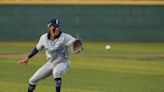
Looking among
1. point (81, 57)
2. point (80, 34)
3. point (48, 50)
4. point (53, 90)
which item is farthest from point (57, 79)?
Answer: point (80, 34)

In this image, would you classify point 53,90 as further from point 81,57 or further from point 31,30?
point 31,30

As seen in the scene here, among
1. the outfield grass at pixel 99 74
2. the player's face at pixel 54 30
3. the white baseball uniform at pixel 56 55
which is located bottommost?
the outfield grass at pixel 99 74

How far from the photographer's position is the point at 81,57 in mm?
23969

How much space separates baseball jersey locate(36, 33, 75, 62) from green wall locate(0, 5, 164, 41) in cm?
2544

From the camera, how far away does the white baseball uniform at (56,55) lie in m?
10.8

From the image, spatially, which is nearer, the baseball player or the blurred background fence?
the baseball player

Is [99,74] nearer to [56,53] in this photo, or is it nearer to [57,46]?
[56,53]

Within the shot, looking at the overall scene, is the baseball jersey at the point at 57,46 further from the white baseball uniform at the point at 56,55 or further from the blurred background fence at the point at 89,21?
the blurred background fence at the point at 89,21

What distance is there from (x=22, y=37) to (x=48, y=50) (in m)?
26.0

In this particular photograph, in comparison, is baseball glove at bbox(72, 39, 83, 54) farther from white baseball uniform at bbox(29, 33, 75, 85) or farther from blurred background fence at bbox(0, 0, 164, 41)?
blurred background fence at bbox(0, 0, 164, 41)

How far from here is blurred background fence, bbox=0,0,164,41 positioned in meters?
36.5

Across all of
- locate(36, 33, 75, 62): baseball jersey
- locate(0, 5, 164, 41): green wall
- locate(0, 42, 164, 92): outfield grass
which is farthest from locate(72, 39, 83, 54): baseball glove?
locate(0, 5, 164, 41): green wall

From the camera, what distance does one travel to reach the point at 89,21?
1452 inches

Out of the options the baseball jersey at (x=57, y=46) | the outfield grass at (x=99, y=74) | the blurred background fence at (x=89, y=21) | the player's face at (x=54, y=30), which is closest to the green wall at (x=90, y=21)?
the blurred background fence at (x=89, y=21)
